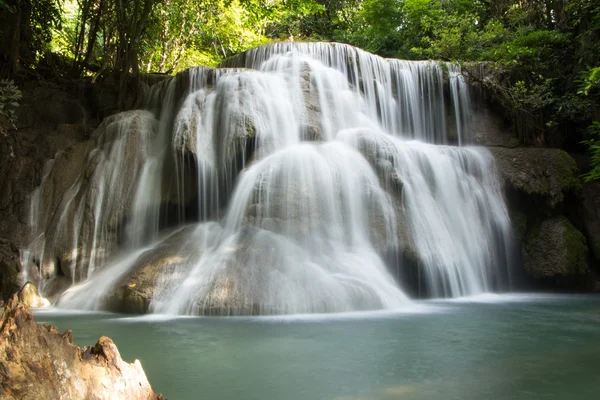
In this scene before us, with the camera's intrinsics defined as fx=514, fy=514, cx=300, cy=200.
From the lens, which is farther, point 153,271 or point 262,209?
point 262,209

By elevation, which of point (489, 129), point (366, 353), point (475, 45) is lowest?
point (366, 353)

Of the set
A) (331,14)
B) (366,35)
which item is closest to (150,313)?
(366,35)

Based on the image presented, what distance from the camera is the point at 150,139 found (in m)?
11.3

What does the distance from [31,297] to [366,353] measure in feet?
19.6

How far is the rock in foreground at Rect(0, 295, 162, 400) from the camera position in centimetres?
243

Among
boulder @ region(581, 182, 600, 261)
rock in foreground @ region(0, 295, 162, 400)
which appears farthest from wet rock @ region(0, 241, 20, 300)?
boulder @ region(581, 182, 600, 261)

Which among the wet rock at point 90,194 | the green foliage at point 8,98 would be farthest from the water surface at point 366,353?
the green foliage at point 8,98

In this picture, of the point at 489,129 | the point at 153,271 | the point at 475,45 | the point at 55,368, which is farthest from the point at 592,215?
the point at 55,368

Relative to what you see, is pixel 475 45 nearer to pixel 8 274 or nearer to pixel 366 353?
pixel 366 353

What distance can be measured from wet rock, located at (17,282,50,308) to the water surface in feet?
3.27

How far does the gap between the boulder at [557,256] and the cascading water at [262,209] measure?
618 mm

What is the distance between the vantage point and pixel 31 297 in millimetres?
8211

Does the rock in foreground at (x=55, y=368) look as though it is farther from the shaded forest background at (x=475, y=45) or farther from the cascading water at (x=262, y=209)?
the shaded forest background at (x=475, y=45)

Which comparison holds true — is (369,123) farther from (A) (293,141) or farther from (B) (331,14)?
(B) (331,14)
